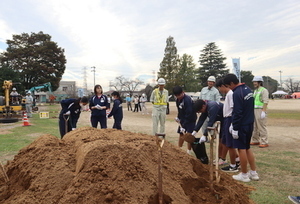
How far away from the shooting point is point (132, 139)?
3.71 meters

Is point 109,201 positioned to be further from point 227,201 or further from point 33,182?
point 227,201

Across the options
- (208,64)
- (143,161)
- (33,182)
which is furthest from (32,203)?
(208,64)

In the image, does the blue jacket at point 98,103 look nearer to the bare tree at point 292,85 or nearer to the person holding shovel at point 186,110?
the person holding shovel at point 186,110

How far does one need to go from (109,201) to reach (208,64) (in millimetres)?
58596

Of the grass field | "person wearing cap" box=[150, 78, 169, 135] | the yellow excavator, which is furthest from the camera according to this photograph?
the yellow excavator

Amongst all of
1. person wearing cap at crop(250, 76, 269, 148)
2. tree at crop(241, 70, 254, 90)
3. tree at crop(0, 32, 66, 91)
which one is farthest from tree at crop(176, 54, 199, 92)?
person wearing cap at crop(250, 76, 269, 148)

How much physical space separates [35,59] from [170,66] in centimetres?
2246

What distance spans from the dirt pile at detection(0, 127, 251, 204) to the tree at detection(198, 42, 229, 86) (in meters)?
55.2

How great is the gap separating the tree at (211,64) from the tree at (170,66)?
16246 mm

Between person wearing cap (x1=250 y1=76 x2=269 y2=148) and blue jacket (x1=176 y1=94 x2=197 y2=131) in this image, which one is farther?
person wearing cap (x1=250 y1=76 x2=269 y2=148)

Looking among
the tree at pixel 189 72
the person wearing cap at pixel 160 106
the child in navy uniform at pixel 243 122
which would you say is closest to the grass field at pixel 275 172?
the child in navy uniform at pixel 243 122

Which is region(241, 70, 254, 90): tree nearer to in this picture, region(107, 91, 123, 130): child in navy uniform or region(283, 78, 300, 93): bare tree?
region(283, 78, 300, 93): bare tree

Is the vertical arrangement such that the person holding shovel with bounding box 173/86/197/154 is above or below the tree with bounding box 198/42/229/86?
below

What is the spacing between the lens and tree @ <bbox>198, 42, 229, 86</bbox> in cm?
5716
